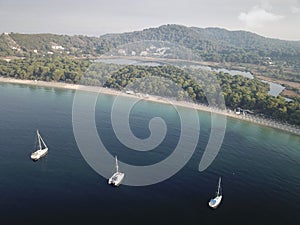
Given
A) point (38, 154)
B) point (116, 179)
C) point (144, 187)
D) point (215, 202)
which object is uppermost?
point (38, 154)

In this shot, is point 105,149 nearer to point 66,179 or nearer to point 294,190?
point 66,179

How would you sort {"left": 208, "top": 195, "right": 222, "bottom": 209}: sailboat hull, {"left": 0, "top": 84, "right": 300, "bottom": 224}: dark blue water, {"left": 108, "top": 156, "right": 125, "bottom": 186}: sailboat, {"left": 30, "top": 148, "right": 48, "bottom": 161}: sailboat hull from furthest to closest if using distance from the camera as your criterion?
{"left": 30, "top": 148, "right": 48, "bottom": 161}: sailboat hull
{"left": 108, "top": 156, "right": 125, "bottom": 186}: sailboat
{"left": 208, "top": 195, "right": 222, "bottom": 209}: sailboat hull
{"left": 0, "top": 84, "right": 300, "bottom": 224}: dark blue water

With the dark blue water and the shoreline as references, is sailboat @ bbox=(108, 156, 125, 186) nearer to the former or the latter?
the dark blue water

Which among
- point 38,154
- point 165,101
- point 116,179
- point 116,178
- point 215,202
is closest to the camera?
point 215,202

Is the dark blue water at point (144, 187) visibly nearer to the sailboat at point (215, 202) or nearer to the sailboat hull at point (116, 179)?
the sailboat at point (215, 202)

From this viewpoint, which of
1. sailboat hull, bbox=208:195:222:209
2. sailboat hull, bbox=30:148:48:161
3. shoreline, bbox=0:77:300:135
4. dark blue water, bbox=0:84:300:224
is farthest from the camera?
shoreline, bbox=0:77:300:135

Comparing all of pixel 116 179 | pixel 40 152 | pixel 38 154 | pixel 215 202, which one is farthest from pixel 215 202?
pixel 40 152

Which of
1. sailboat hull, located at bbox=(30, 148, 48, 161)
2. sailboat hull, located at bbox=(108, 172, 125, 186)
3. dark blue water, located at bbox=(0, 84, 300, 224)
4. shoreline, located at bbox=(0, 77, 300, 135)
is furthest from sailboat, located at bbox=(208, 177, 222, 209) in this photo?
shoreline, located at bbox=(0, 77, 300, 135)

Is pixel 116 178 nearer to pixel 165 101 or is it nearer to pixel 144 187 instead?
pixel 144 187

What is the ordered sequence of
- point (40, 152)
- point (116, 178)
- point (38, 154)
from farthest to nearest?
point (40, 152) → point (38, 154) → point (116, 178)
